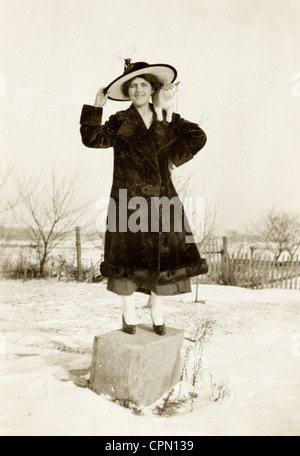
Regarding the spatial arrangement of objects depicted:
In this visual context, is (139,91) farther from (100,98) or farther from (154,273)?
(154,273)

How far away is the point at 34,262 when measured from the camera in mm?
6547

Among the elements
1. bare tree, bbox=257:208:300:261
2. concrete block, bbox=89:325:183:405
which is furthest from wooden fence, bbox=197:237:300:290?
concrete block, bbox=89:325:183:405

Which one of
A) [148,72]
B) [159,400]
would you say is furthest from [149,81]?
[159,400]

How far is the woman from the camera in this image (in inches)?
109

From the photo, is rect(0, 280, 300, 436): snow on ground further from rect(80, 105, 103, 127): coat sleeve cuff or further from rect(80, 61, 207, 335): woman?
rect(80, 105, 103, 127): coat sleeve cuff

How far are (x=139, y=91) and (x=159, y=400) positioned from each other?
217cm

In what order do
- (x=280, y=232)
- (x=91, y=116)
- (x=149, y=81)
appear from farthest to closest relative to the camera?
(x=280, y=232) < (x=149, y=81) < (x=91, y=116)

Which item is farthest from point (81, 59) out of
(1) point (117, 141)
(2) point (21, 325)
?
(2) point (21, 325)

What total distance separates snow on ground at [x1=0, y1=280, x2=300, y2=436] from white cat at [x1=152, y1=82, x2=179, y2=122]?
2.01 metres

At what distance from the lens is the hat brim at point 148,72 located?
2717 millimetres

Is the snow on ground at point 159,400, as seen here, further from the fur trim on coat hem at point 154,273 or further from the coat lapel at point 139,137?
the coat lapel at point 139,137

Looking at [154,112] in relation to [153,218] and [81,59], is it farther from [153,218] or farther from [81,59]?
[81,59]

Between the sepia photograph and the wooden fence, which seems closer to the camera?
the sepia photograph

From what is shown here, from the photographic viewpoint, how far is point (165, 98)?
112 inches
